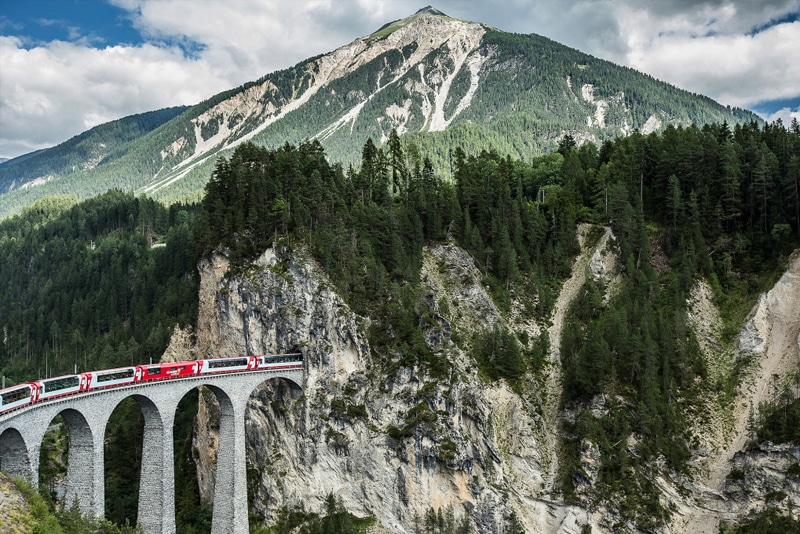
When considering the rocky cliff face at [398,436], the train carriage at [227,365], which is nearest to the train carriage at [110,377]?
the train carriage at [227,365]

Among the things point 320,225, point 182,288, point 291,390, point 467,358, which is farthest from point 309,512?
point 182,288

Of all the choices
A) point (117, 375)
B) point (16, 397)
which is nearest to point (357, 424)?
point (117, 375)

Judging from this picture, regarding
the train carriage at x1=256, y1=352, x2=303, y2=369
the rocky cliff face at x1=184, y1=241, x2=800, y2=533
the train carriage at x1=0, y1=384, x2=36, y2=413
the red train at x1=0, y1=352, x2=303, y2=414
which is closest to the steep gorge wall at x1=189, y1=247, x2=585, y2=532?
the rocky cliff face at x1=184, y1=241, x2=800, y2=533

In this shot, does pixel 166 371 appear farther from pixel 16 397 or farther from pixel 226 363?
pixel 16 397

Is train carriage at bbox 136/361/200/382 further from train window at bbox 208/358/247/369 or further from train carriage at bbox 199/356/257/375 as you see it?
train window at bbox 208/358/247/369

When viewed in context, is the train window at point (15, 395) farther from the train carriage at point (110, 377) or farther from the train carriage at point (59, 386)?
the train carriage at point (110, 377)

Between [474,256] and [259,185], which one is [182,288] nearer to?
[259,185]
